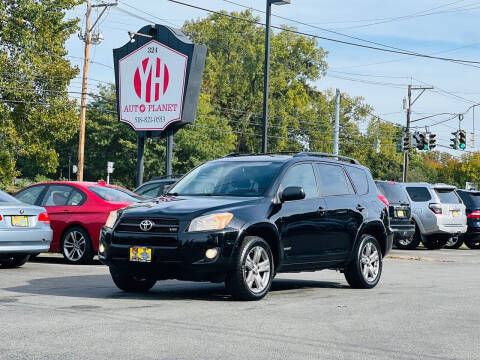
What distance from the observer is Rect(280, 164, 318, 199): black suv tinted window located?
10.5 m

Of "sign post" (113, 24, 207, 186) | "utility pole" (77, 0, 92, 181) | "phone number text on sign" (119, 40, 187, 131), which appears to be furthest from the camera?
"utility pole" (77, 0, 92, 181)

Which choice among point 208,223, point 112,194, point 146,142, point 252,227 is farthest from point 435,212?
point 146,142

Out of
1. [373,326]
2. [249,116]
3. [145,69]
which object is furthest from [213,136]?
[373,326]

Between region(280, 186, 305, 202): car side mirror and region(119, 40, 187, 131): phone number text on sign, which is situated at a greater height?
region(119, 40, 187, 131): phone number text on sign

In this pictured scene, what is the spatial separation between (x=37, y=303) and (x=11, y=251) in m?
4.66

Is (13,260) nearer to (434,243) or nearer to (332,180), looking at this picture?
(332,180)

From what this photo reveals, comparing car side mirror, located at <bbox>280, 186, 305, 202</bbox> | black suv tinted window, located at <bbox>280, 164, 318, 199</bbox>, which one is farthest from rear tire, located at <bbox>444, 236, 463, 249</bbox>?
car side mirror, located at <bbox>280, 186, 305, 202</bbox>

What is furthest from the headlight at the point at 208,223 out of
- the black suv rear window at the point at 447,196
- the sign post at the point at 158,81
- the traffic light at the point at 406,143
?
the traffic light at the point at 406,143

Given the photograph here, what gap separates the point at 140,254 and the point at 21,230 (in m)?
4.85

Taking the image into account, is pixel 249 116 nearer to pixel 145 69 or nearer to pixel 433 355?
pixel 145 69

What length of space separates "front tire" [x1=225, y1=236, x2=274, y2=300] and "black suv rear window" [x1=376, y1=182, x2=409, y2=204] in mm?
12275

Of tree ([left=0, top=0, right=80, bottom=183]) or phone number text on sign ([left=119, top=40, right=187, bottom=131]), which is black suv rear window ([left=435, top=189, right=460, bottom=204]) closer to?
phone number text on sign ([left=119, top=40, right=187, bottom=131])

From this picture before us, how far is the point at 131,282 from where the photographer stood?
10.3 meters

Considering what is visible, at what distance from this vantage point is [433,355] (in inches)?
250
